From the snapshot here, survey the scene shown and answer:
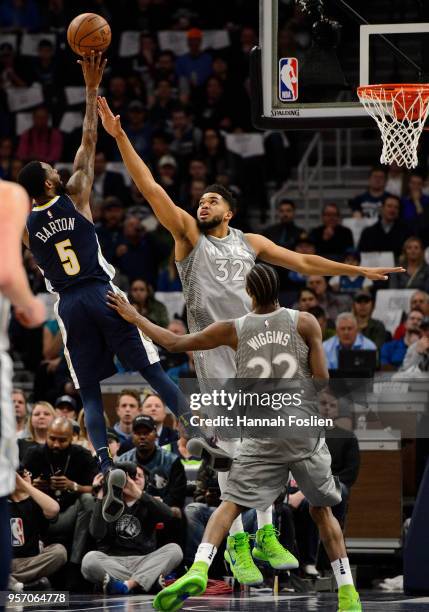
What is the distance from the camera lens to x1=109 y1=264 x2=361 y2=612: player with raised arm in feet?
26.6

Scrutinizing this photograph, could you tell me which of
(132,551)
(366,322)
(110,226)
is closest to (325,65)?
(366,322)

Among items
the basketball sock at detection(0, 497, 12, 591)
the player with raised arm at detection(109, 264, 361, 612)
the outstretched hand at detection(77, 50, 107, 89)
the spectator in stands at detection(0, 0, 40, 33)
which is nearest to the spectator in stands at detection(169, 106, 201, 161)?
the spectator in stands at detection(0, 0, 40, 33)

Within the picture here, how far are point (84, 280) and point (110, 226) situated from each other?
27.5 ft

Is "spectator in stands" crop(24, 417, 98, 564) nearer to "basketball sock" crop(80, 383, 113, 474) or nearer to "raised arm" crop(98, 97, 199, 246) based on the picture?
"basketball sock" crop(80, 383, 113, 474)

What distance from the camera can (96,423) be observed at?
9.01 meters

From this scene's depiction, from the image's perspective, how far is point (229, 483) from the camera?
8156mm

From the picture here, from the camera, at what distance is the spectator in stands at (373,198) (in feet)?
54.9

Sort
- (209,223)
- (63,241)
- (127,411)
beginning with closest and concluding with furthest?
(63,241) < (209,223) < (127,411)

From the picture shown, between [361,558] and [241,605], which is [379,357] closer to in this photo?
[361,558]

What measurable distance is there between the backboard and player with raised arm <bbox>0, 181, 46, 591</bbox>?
540cm

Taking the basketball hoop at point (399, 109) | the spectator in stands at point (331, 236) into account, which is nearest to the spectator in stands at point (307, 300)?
the spectator in stands at point (331, 236)

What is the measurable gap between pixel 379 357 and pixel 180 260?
5.06 meters

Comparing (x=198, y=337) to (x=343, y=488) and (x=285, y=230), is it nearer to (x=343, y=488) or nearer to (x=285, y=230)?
(x=343, y=488)

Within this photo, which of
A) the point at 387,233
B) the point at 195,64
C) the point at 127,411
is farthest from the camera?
the point at 195,64
